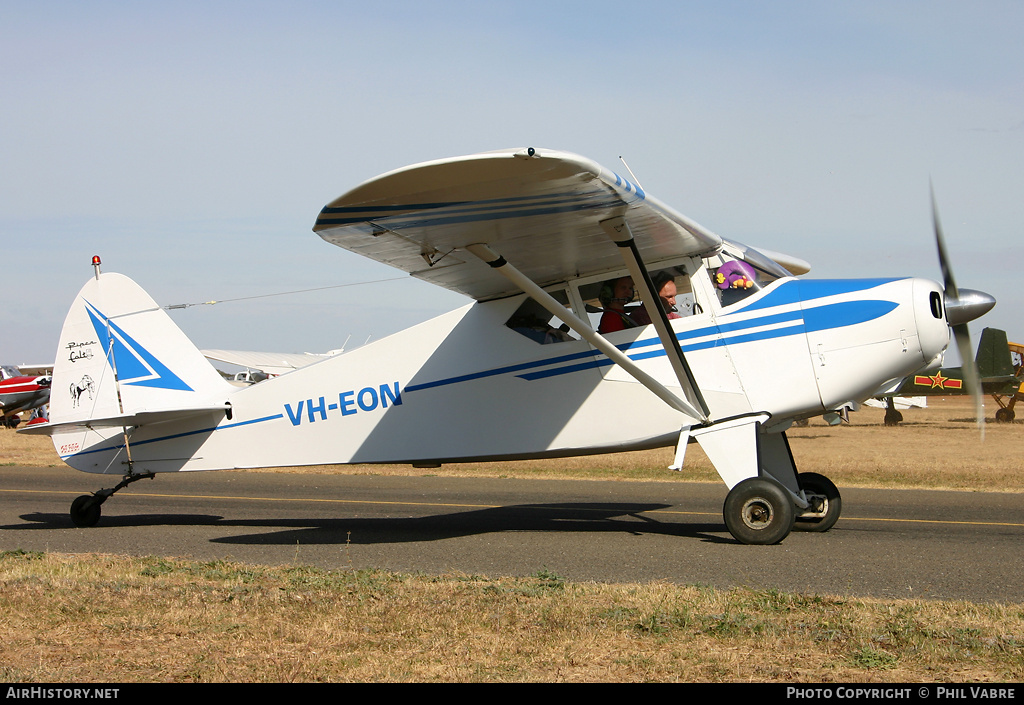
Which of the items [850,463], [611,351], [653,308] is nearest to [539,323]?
[611,351]

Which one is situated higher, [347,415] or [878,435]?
[347,415]

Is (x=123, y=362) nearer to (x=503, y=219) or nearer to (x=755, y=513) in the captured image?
(x=503, y=219)

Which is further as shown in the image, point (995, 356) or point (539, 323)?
point (995, 356)

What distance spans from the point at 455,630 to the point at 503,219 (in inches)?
140

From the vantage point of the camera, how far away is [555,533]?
30.5 ft

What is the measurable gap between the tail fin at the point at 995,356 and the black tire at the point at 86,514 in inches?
1502

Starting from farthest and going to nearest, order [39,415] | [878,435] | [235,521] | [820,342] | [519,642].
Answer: [39,415], [878,435], [235,521], [820,342], [519,642]

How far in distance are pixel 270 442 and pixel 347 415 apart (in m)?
1.04

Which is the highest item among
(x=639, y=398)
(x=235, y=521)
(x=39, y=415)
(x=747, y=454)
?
(x=639, y=398)

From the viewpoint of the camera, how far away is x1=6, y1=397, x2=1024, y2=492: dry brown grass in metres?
15.3

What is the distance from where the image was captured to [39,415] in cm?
4372

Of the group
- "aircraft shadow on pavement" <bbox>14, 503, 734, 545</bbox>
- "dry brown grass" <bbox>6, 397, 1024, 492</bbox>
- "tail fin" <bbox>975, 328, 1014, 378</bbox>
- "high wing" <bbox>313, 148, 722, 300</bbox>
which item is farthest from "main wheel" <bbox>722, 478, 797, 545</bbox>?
"tail fin" <bbox>975, 328, 1014, 378</bbox>

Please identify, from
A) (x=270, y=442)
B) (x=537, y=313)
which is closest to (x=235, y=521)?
(x=270, y=442)
